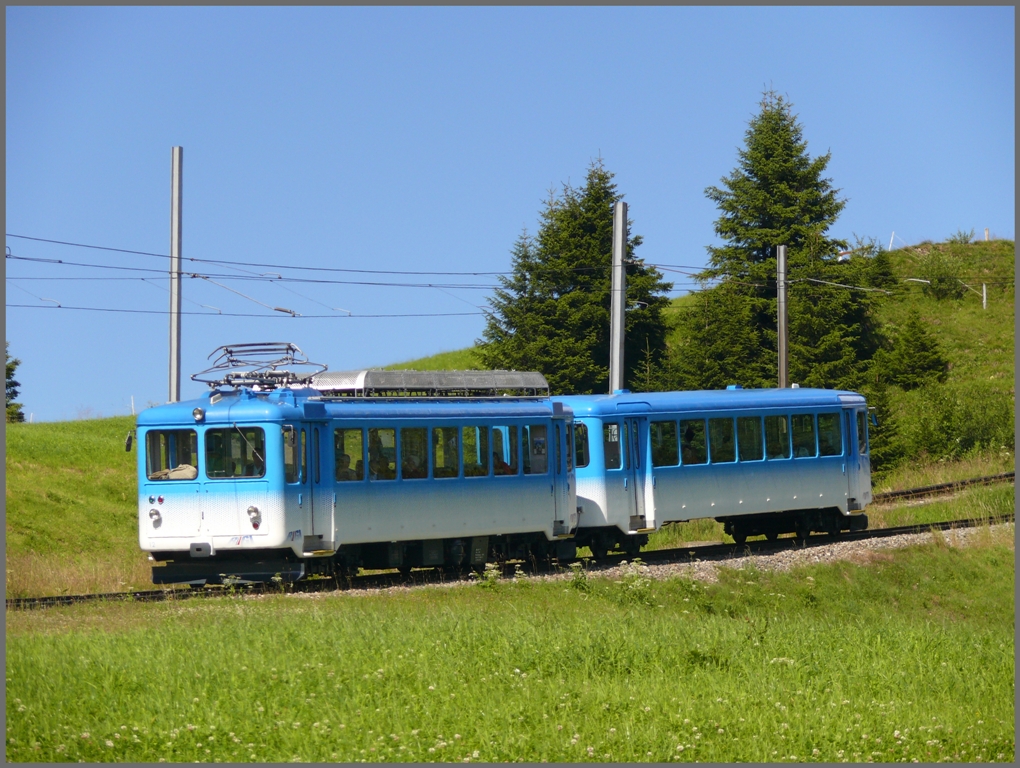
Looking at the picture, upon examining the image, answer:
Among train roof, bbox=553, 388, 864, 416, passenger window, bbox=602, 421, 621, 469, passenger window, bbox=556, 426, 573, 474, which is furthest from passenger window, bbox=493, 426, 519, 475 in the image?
passenger window, bbox=602, 421, 621, 469

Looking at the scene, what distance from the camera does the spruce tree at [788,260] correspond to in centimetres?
4203

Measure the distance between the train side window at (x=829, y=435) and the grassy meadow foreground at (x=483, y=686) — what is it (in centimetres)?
961

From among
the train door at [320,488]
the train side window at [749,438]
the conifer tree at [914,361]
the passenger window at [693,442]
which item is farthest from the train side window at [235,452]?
the conifer tree at [914,361]

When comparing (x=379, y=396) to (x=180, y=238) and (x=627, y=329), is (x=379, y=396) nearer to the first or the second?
(x=180, y=238)

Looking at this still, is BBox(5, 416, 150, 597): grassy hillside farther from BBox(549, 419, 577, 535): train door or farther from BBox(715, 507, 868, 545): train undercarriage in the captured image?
BBox(715, 507, 868, 545): train undercarriage

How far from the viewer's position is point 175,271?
73.1 ft

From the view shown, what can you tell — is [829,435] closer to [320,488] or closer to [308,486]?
[320,488]

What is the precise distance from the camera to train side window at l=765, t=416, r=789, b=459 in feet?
76.7

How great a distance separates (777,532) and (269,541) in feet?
40.4

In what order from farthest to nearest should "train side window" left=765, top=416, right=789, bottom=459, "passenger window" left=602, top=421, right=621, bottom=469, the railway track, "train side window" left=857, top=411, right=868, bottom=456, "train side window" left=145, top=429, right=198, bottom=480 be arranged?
"train side window" left=857, top=411, right=868, bottom=456, "train side window" left=765, top=416, right=789, bottom=459, "passenger window" left=602, top=421, right=621, bottom=469, "train side window" left=145, top=429, right=198, bottom=480, the railway track

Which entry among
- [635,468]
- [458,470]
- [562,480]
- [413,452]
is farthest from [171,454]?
[635,468]

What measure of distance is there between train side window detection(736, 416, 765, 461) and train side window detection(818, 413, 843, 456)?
1.72 m

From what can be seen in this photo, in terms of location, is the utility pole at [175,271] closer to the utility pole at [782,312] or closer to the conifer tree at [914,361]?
the utility pole at [782,312]

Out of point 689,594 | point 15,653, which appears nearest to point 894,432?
point 689,594
